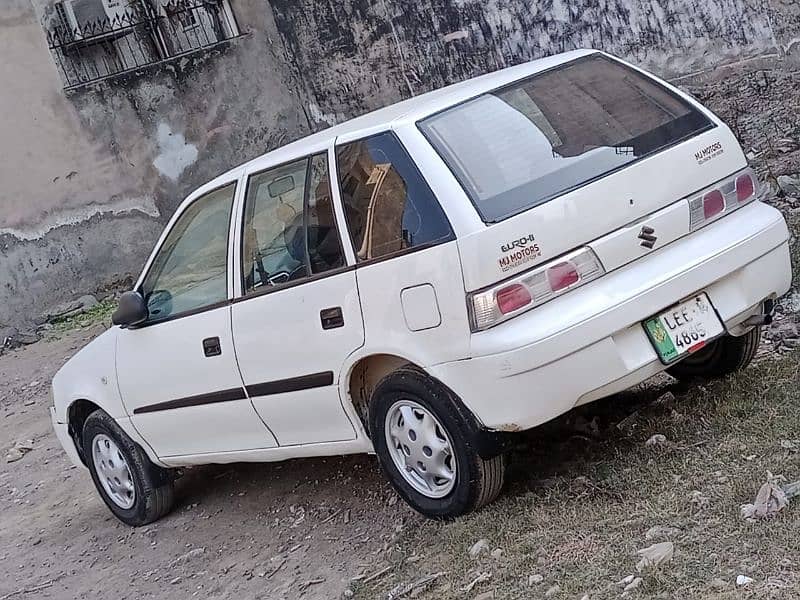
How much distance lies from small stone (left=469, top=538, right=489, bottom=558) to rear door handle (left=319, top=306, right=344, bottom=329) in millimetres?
1026

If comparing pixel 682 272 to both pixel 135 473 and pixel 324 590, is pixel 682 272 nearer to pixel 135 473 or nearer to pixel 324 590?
pixel 324 590

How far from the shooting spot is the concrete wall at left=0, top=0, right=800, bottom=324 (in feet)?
36.9

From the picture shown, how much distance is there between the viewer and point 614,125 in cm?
454

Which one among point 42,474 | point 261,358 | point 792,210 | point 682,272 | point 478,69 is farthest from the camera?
point 478,69

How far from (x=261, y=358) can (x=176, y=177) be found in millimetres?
7691

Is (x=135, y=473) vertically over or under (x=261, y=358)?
under

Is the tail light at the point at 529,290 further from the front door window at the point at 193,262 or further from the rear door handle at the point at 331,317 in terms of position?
the front door window at the point at 193,262

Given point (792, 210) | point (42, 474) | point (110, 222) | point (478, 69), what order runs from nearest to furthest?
point (792, 210) → point (42, 474) → point (478, 69) → point (110, 222)

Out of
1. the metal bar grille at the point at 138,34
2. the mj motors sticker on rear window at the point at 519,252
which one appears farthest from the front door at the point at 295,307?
the metal bar grille at the point at 138,34

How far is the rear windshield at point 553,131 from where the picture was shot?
4.24 metres

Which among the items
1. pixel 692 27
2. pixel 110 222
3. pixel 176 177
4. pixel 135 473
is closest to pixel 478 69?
pixel 692 27

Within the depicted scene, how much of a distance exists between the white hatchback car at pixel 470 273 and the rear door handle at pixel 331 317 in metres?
0.01

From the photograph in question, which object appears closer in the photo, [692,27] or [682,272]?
[682,272]

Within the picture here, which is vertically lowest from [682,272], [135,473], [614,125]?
[135,473]
